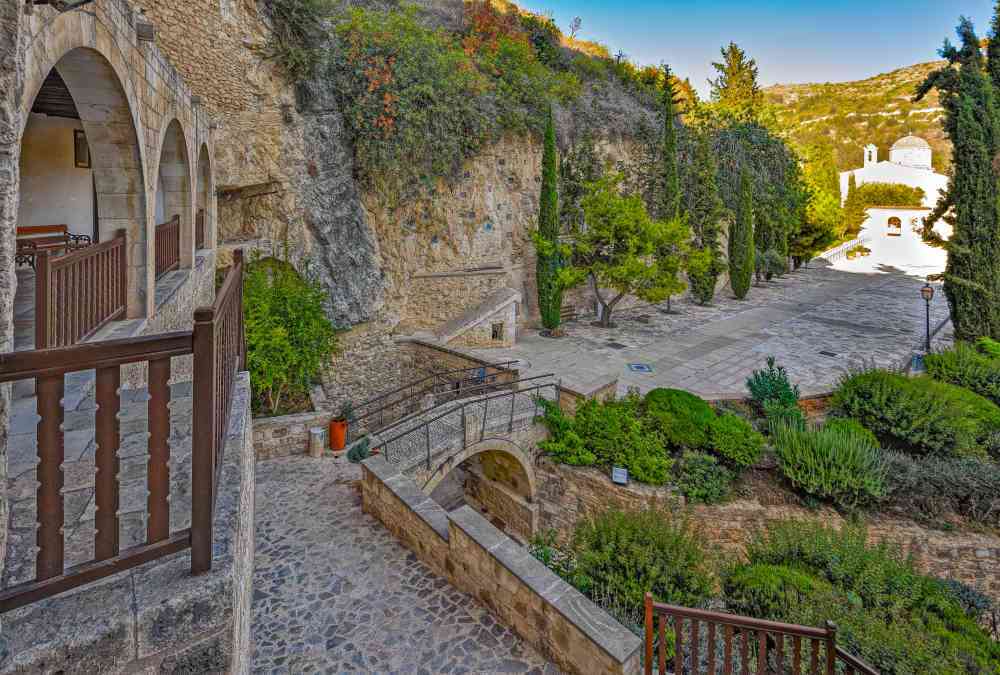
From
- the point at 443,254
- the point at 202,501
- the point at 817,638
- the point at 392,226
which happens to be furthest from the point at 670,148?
the point at 202,501

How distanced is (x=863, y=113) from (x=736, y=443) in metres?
74.6

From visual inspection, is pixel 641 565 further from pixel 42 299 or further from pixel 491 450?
pixel 42 299

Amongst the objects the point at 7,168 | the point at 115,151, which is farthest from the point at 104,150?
the point at 7,168

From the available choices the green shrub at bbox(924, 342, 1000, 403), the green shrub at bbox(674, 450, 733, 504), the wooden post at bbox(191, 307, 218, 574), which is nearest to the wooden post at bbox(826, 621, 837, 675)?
the wooden post at bbox(191, 307, 218, 574)

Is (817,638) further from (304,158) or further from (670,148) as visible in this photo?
(670,148)

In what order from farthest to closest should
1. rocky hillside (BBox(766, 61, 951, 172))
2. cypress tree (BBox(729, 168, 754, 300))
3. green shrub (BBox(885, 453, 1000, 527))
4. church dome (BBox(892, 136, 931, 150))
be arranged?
rocky hillside (BBox(766, 61, 951, 172))
church dome (BBox(892, 136, 931, 150))
cypress tree (BBox(729, 168, 754, 300))
green shrub (BBox(885, 453, 1000, 527))

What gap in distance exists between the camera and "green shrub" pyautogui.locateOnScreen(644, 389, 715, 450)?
8.45 metres

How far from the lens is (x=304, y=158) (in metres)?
11.8

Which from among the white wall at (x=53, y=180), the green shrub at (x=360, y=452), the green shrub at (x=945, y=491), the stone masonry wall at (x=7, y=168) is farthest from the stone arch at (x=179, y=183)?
the green shrub at (x=945, y=491)

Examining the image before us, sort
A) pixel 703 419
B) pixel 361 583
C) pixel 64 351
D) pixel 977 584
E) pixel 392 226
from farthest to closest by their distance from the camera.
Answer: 1. pixel 392 226
2. pixel 703 419
3. pixel 977 584
4. pixel 361 583
5. pixel 64 351

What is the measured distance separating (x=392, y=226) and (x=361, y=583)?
9.96 m

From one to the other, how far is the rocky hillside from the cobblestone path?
165 feet

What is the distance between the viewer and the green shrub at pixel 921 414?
8523 mm

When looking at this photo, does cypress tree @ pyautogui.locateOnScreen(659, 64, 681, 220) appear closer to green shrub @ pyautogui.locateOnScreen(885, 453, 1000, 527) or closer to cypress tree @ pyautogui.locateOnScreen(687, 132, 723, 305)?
cypress tree @ pyautogui.locateOnScreen(687, 132, 723, 305)
